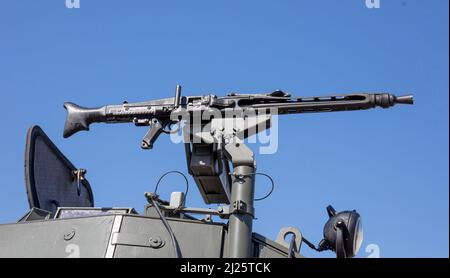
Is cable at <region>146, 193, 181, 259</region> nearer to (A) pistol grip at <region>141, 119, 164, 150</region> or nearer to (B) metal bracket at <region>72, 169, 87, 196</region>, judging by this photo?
(A) pistol grip at <region>141, 119, 164, 150</region>

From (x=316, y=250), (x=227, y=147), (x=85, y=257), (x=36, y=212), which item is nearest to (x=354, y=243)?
(x=316, y=250)

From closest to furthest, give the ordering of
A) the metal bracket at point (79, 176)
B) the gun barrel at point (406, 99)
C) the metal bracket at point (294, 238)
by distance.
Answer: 1. the metal bracket at point (294, 238)
2. the gun barrel at point (406, 99)
3. the metal bracket at point (79, 176)

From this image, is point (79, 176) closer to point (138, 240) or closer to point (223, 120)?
point (223, 120)

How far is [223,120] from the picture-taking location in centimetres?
Result: 910

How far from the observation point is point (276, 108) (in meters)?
9.30

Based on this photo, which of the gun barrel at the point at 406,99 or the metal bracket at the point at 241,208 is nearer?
the metal bracket at the point at 241,208

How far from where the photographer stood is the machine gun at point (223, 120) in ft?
28.8

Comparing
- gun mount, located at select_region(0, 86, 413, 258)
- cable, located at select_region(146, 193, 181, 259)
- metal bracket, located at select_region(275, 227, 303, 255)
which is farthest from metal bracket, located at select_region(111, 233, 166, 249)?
metal bracket, located at select_region(275, 227, 303, 255)

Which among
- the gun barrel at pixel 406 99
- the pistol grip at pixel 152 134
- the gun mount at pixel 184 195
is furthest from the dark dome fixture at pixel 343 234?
the pistol grip at pixel 152 134

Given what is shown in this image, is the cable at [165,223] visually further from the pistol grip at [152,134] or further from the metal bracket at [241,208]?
the pistol grip at [152,134]

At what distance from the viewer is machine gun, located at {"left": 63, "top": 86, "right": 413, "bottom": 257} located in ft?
28.8

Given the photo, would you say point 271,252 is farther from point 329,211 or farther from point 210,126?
point 210,126

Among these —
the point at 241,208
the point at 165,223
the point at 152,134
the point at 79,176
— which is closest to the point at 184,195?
the point at 165,223

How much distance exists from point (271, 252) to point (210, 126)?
6.18ft
